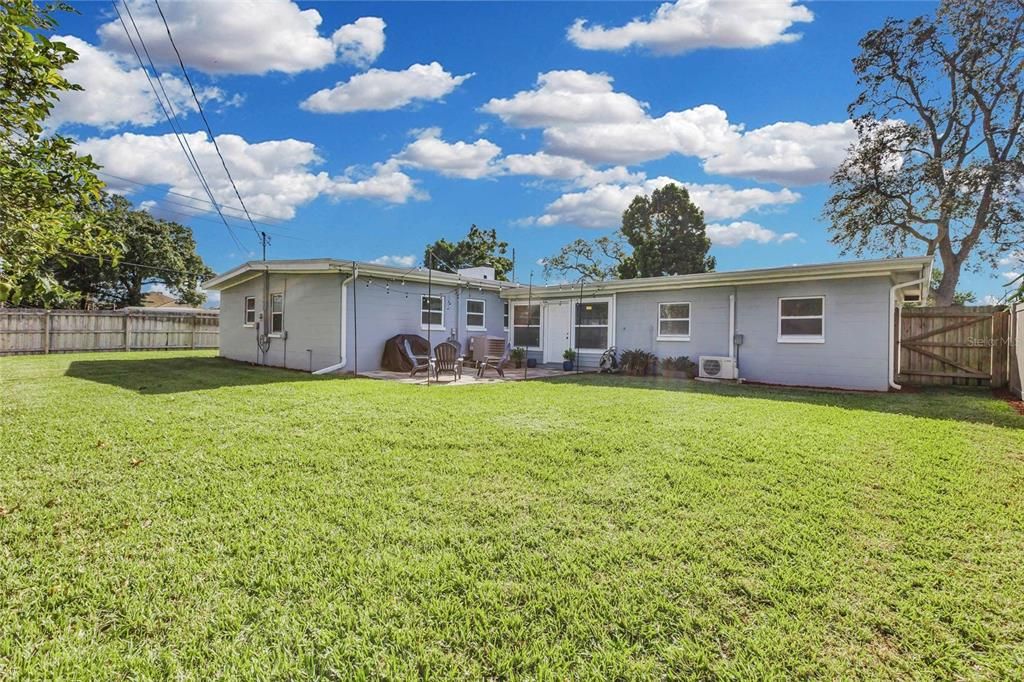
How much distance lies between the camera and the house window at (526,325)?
14.9 meters

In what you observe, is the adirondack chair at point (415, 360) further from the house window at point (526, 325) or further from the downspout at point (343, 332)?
the house window at point (526, 325)

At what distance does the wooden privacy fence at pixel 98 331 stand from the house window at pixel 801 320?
22.0 meters

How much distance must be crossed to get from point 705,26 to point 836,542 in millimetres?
11337

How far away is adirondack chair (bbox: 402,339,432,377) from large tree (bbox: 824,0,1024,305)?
17912 millimetres

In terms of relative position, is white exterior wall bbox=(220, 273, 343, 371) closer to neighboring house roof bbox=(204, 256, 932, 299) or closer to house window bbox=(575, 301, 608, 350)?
neighboring house roof bbox=(204, 256, 932, 299)

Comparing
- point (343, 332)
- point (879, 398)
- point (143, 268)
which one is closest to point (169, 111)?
point (343, 332)

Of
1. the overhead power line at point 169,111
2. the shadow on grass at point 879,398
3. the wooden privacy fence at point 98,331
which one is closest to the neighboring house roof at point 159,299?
the wooden privacy fence at point 98,331

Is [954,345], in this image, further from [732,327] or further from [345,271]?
[345,271]

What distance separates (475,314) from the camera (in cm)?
1445

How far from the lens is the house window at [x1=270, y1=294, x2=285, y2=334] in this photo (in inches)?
528

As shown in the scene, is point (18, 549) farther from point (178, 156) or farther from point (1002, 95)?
point (1002, 95)

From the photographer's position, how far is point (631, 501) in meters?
3.49

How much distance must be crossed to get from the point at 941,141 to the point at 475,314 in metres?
18.2

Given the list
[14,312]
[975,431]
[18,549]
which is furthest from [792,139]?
[14,312]
